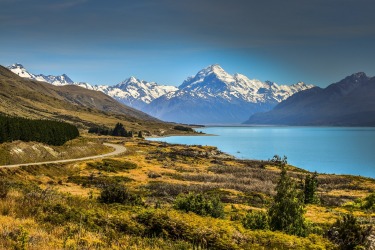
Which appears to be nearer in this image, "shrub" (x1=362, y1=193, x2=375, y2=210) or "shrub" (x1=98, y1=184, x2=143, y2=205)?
"shrub" (x1=98, y1=184, x2=143, y2=205)

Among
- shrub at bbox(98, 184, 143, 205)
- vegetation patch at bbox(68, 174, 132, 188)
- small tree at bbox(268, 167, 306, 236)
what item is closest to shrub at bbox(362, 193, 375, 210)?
small tree at bbox(268, 167, 306, 236)

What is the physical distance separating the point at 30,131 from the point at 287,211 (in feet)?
262

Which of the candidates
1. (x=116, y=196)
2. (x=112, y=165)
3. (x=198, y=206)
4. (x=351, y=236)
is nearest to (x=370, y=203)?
(x=198, y=206)

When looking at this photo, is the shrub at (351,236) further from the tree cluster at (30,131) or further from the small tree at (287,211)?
the tree cluster at (30,131)

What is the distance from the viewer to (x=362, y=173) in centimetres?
12550

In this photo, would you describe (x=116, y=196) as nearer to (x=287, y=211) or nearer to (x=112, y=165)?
(x=287, y=211)

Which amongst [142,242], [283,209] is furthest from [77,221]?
[283,209]

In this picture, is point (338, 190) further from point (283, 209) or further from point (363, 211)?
point (283, 209)

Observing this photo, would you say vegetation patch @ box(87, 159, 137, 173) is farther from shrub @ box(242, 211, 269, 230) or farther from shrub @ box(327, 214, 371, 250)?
shrub @ box(327, 214, 371, 250)

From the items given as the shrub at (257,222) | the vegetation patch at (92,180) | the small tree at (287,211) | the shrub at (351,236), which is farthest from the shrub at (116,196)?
the vegetation patch at (92,180)

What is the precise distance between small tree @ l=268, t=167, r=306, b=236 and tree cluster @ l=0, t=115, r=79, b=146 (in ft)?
233

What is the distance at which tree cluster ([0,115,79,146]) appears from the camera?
79.5 metres

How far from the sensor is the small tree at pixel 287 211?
21.1 meters

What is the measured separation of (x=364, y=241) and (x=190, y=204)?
11.1 m
